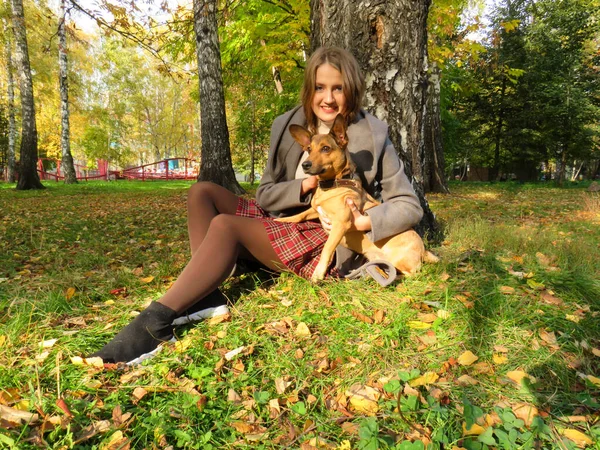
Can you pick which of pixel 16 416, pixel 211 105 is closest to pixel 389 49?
pixel 16 416

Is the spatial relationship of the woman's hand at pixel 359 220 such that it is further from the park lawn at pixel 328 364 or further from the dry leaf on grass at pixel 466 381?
the dry leaf on grass at pixel 466 381

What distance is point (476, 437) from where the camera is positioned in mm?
1621

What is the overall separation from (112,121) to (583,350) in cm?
3985

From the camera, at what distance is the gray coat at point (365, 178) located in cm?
288

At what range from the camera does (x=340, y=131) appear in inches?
112

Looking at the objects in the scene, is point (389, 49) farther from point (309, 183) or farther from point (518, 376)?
point (518, 376)

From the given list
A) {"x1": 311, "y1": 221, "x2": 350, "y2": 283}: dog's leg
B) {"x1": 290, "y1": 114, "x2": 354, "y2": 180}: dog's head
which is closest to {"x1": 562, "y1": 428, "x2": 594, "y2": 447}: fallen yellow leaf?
{"x1": 311, "y1": 221, "x2": 350, "y2": 283}: dog's leg

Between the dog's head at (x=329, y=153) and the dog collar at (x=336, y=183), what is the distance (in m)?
0.06

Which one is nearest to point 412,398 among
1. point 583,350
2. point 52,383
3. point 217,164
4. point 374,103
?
point 583,350

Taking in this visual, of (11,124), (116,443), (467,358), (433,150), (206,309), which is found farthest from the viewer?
(11,124)

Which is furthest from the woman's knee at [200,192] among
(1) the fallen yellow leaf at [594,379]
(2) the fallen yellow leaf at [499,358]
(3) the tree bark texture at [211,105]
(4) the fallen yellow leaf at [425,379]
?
(3) the tree bark texture at [211,105]

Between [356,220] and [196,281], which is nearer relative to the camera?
[196,281]

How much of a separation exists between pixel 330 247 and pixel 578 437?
176 centimetres

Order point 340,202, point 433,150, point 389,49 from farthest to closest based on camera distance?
point 433,150 → point 389,49 → point 340,202
